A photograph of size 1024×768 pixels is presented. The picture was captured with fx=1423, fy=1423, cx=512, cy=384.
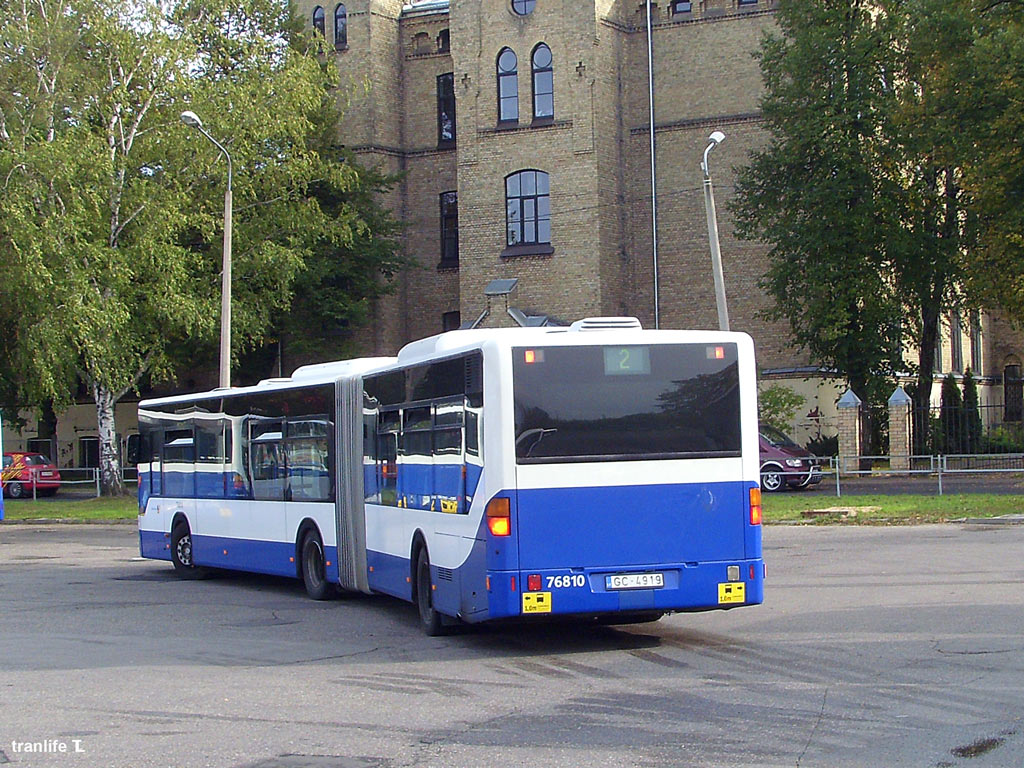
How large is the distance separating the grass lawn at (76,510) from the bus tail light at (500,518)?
78.5 feet

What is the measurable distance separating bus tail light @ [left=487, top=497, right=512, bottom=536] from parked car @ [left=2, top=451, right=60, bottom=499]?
39.4 m

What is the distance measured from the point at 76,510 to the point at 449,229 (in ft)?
75.5

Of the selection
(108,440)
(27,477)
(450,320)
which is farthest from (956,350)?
(27,477)

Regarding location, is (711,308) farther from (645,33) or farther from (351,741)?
(351,741)

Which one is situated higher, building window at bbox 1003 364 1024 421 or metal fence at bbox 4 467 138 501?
building window at bbox 1003 364 1024 421

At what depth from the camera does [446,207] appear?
55750 mm

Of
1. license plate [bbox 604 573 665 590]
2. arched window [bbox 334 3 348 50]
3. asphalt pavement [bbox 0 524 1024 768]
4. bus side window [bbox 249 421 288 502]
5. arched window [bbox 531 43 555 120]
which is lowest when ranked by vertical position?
asphalt pavement [bbox 0 524 1024 768]

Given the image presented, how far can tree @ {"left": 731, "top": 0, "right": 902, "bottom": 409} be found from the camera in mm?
42156

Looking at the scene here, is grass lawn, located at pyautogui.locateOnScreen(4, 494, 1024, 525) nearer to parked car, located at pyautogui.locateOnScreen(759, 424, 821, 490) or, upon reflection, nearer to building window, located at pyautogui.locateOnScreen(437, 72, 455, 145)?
parked car, located at pyautogui.locateOnScreen(759, 424, 821, 490)

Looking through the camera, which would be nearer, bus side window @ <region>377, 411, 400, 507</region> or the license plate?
the license plate

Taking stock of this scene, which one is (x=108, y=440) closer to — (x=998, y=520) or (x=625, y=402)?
(x=998, y=520)

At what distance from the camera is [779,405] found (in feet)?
143

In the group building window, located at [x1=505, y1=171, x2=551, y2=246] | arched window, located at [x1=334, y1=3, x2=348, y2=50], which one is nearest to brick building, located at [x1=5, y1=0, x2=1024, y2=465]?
building window, located at [x1=505, y1=171, x2=551, y2=246]

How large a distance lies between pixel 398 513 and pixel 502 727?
5.44 m
